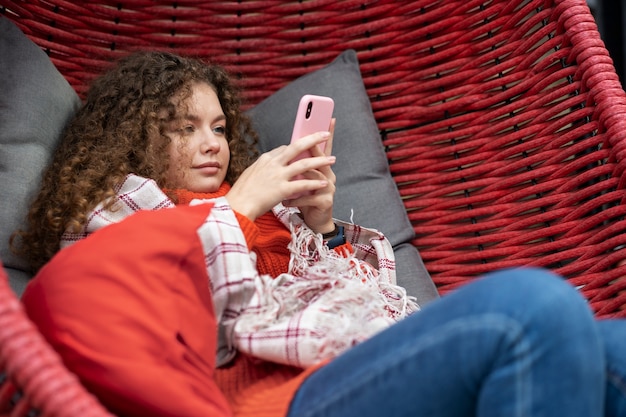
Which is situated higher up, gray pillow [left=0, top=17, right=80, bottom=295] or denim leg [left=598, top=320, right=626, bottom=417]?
gray pillow [left=0, top=17, right=80, bottom=295]

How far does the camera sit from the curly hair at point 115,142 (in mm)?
1028

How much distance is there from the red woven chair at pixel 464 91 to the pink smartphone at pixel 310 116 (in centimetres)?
38

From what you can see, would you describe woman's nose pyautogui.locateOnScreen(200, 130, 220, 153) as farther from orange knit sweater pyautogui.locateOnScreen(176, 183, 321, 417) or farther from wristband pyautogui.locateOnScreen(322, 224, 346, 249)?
wristband pyautogui.locateOnScreen(322, 224, 346, 249)

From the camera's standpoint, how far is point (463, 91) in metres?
1.42

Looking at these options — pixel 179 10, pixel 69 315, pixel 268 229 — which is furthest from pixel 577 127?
pixel 69 315

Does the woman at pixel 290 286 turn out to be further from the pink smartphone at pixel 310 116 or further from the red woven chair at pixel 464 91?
the red woven chair at pixel 464 91

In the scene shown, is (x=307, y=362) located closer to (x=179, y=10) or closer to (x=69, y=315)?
(x=69, y=315)

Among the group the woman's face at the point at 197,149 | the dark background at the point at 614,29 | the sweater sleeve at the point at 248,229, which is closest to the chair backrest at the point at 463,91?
the woman's face at the point at 197,149

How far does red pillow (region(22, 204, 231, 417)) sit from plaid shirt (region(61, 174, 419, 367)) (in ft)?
0.28

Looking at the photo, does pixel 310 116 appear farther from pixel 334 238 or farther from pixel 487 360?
pixel 487 360

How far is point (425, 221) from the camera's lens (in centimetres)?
140

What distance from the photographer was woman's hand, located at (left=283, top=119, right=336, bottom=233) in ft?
3.57

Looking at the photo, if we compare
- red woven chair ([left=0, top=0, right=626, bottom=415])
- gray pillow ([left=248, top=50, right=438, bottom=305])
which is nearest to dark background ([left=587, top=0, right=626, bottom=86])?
red woven chair ([left=0, top=0, right=626, bottom=415])

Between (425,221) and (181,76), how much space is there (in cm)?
56
